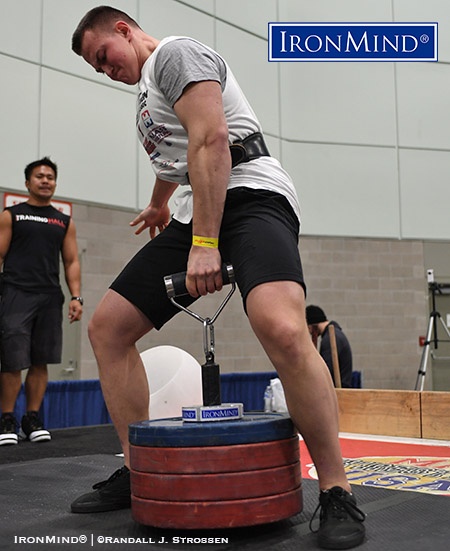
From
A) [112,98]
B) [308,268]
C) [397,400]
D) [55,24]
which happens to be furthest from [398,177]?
[397,400]

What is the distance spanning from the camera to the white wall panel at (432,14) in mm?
8680

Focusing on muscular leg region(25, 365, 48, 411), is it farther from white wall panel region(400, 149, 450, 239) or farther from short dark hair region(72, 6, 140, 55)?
white wall panel region(400, 149, 450, 239)

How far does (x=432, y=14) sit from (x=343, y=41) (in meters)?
3.20

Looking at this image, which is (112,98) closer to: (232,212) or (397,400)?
(397,400)

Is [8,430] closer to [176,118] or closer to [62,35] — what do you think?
[176,118]

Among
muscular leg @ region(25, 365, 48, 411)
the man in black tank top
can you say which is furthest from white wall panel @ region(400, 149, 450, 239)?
muscular leg @ region(25, 365, 48, 411)

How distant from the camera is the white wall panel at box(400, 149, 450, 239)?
27.5 feet

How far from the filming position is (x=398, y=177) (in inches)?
332

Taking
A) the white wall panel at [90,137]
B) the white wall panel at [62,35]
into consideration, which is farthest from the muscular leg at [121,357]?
the white wall panel at [62,35]

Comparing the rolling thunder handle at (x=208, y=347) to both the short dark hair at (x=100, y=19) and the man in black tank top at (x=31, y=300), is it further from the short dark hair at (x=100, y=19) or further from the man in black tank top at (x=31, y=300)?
the man in black tank top at (x=31, y=300)

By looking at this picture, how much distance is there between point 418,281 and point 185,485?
724 cm

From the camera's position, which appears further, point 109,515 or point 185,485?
point 109,515

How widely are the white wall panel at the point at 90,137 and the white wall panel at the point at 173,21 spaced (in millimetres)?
849

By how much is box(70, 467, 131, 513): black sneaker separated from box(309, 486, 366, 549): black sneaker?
54 cm
